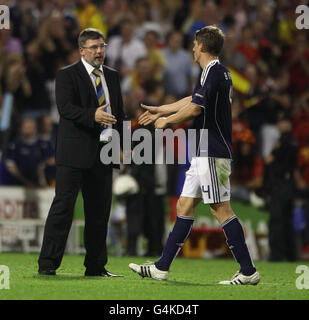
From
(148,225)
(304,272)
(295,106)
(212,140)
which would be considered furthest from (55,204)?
(295,106)

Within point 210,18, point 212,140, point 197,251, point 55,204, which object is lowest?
point 197,251

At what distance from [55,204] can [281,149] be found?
7238 mm

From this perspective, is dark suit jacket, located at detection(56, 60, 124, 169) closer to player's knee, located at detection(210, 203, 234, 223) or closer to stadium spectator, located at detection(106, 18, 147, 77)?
player's knee, located at detection(210, 203, 234, 223)

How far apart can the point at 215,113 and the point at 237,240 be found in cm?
120

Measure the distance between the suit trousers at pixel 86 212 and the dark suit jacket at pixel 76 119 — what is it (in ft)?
0.35

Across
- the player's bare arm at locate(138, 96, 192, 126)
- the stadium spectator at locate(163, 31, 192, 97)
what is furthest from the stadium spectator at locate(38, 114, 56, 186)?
the player's bare arm at locate(138, 96, 192, 126)

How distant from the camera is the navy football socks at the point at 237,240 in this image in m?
9.28

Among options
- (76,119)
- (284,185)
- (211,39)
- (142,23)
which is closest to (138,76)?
(142,23)

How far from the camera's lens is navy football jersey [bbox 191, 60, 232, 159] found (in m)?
9.20

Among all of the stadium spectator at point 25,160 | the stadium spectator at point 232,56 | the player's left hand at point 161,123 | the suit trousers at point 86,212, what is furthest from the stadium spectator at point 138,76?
the player's left hand at point 161,123

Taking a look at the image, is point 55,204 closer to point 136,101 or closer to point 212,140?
point 212,140

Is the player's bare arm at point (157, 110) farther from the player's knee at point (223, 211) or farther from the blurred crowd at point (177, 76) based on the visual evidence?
the blurred crowd at point (177, 76)

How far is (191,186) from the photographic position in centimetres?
935

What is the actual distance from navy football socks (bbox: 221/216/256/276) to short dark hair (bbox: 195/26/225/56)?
5.19 feet
